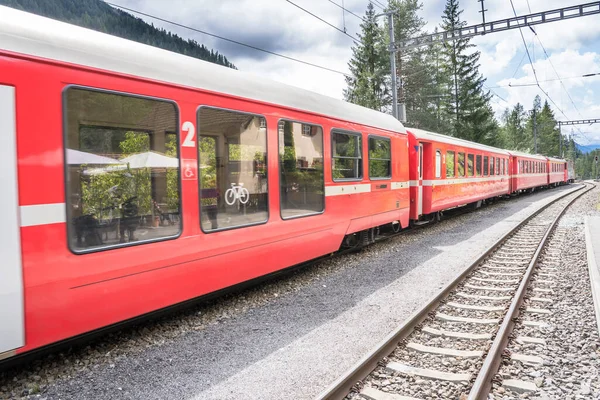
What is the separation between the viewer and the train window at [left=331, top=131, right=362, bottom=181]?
23.7ft

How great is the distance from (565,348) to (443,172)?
30.7 feet

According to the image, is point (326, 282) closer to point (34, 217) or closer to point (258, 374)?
point (258, 374)

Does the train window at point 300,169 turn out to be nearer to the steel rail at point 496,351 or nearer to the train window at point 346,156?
the train window at point 346,156

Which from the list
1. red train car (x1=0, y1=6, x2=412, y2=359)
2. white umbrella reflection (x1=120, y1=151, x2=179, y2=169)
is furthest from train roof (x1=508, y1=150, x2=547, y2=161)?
white umbrella reflection (x1=120, y1=151, x2=179, y2=169)

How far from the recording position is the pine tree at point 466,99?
1613 inches

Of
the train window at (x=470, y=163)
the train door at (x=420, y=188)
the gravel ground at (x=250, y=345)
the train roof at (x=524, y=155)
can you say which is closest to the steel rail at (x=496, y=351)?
the gravel ground at (x=250, y=345)

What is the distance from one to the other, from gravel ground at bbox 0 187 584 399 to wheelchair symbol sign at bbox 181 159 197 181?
1.69 meters

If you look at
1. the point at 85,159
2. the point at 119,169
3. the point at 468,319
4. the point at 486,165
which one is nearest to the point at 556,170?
the point at 486,165

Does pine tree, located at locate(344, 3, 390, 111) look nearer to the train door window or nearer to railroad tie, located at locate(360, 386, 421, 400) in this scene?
the train door window

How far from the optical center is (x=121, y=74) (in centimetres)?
392

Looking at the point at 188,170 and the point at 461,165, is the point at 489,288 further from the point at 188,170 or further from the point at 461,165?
the point at 461,165

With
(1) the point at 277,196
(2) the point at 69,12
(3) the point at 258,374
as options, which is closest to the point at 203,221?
(1) the point at 277,196

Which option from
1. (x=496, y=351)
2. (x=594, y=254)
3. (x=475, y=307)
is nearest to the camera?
(x=496, y=351)

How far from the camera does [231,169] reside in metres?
5.11
